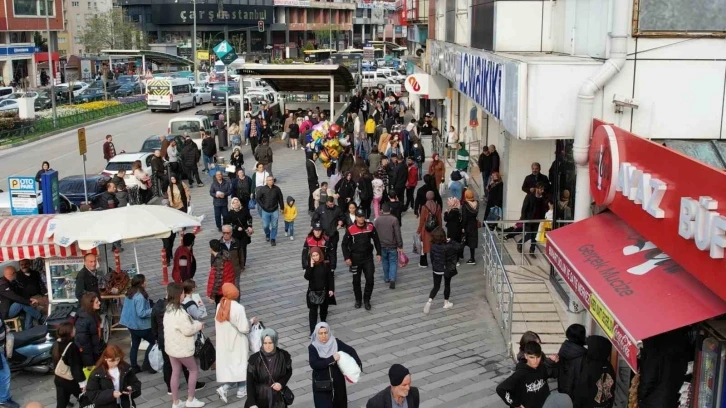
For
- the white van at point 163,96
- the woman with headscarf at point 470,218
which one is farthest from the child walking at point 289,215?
the white van at point 163,96

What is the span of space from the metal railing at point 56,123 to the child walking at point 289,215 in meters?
23.2

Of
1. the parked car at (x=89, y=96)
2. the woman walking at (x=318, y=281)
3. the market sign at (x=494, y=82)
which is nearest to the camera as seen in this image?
the market sign at (x=494, y=82)

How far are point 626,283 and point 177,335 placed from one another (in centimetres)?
505

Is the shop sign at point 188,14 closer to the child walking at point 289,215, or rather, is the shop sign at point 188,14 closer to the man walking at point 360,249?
the child walking at point 289,215

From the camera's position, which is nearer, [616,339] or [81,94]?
[616,339]

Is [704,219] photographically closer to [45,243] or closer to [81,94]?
[45,243]

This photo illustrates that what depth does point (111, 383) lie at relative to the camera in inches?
348

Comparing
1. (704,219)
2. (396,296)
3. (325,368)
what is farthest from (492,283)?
(704,219)

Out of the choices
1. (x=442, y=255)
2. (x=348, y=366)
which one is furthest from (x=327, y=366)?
(x=442, y=255)

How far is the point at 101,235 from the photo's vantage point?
1215 cm

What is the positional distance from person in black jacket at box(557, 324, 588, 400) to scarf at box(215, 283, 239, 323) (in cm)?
372

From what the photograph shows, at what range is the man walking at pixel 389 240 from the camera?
14.5 meters

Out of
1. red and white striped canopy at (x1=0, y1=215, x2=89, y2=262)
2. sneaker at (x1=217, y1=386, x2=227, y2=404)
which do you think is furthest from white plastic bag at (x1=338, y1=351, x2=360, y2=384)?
red and white striped canopy at (x1=0, y1=215, x2=89, y2=262)

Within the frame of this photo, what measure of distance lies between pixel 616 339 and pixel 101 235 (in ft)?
23.9
